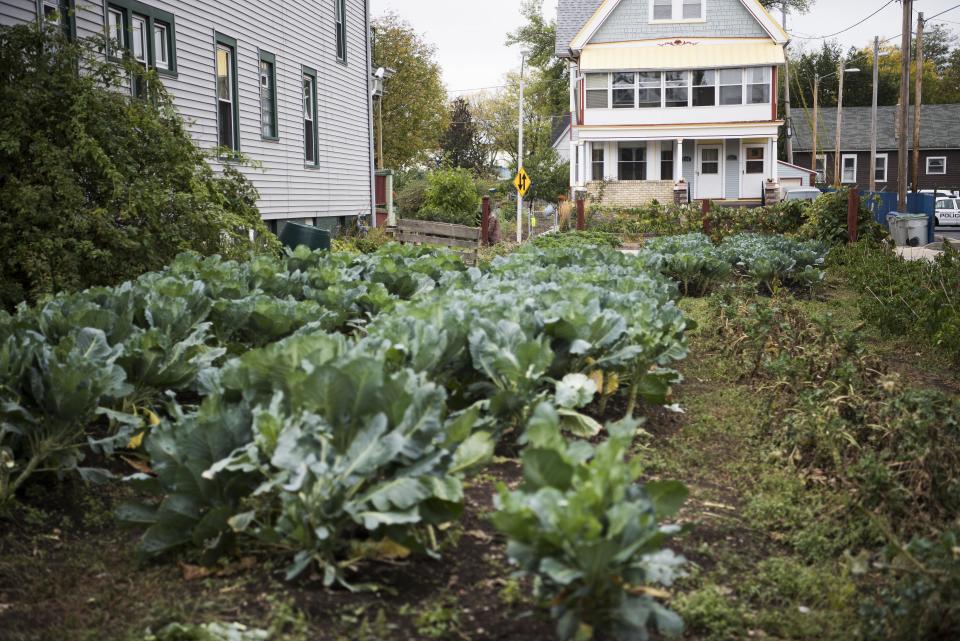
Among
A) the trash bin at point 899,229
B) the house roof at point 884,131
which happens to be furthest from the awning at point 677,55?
the house roof at point 884,131

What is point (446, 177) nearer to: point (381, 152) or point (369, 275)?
point (381, 152)

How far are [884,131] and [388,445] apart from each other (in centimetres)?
6604

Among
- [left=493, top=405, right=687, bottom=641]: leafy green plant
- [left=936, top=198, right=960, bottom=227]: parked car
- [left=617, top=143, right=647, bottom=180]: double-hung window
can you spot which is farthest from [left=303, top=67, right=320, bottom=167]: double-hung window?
[left=936, top=198, right=960, bottom=227]: parked car

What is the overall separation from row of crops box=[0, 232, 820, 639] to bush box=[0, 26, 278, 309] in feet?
9.57

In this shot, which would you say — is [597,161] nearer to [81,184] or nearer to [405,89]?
[405,89]

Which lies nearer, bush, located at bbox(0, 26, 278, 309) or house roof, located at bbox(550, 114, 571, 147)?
bush, located at bbox(0, 26, 278, 309)

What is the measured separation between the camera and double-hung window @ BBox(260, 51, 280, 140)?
18.8 meters

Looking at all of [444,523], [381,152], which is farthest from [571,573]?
[381,152]

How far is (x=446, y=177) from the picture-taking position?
36594 millimetres

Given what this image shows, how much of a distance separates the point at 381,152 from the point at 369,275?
4097 cm

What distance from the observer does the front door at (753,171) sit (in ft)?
138

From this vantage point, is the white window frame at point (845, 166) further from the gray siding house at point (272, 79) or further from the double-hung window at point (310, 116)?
the double-hung window at point (310, 116)

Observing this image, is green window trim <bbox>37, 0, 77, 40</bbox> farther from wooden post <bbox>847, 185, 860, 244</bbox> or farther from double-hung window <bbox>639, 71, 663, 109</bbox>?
double-hung window <bbox>639, 71, 663, 109</bbox>

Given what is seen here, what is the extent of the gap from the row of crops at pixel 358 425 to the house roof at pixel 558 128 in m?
64.0
